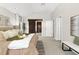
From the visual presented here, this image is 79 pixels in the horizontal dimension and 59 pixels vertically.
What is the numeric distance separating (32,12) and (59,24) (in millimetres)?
2126

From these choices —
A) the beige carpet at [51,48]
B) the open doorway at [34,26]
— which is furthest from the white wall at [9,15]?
the beige carpet at [51,48]

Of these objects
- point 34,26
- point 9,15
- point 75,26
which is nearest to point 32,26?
point 34,26

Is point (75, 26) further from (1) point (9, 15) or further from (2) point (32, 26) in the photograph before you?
(1) point (9, 15)

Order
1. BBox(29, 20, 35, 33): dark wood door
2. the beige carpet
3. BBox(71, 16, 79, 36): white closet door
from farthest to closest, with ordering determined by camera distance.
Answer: BBox(71, 16, 79, 36): white closet door → BBox(29, 20, 35, 33): dark wood door → the beige carpet

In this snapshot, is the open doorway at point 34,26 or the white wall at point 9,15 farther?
the open doorway at point 34,26

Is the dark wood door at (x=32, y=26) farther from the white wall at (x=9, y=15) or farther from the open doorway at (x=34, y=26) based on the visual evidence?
the white wall at (x=9, y=15)

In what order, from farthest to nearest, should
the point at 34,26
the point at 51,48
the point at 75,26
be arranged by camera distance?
the point at 75,26 < the point at 51,48 < the point at 34,26

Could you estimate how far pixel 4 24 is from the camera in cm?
288

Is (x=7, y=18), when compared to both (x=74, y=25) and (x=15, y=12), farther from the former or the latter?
(x=74, y=25)

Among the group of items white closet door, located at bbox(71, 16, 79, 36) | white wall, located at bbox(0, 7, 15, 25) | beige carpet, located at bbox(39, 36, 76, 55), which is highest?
white wall, located at bbox(0, 7, 15, 25)

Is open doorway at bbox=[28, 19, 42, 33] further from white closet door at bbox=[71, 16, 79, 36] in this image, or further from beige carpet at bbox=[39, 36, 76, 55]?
white closet door at bbox=[71, 16, 79, 36]

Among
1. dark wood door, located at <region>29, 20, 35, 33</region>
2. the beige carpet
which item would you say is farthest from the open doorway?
the beige carpet

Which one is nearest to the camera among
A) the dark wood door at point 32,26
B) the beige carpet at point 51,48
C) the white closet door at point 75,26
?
the beige carpet at point 51,48

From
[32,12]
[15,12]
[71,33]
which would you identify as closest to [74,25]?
[71,33]
